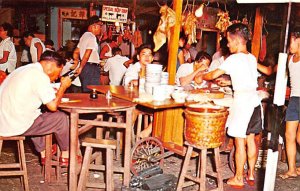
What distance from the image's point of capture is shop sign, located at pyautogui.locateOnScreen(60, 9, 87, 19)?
1311cm

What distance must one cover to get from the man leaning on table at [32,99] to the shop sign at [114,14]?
6.88 meters

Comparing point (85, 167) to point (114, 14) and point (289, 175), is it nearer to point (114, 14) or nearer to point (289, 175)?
point (289, 175)

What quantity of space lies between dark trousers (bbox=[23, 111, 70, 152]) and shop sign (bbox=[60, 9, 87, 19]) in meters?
8.84

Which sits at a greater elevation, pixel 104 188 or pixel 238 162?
pixel 238 162

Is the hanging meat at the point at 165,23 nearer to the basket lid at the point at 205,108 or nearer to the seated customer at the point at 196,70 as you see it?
the seated customer at the point at 196,70

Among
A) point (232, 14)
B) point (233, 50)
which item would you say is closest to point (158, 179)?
point (233, 50)

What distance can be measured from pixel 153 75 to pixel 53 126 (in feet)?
5.52

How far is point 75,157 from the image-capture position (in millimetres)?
4656

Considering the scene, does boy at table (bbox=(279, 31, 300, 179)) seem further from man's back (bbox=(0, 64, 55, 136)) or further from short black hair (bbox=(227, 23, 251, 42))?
man's back (bbox=(0, 64, 55, 136))

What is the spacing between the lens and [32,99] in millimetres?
4703

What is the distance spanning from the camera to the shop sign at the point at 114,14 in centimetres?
1140

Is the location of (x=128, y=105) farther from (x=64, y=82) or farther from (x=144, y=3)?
(x=144, y=3)

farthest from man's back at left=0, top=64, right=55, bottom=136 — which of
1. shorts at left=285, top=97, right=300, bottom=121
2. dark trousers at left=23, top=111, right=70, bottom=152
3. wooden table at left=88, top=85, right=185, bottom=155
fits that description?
shorts at left=285, top=97, right=300, bottom=121

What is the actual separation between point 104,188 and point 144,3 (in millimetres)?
9759
